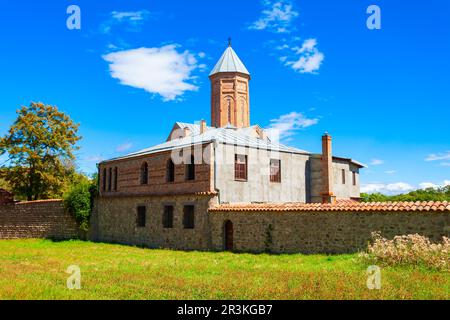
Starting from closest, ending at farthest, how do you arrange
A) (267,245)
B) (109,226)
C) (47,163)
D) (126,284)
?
(126,284), (267,245), (109,226), (47,163)

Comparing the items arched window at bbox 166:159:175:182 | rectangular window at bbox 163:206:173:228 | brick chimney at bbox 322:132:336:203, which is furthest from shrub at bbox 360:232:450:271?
arched window at bbox 166:159:175:182

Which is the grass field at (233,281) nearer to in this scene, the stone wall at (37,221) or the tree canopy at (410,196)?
the stone wall at (37,221)

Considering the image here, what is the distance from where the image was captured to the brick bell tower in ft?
123

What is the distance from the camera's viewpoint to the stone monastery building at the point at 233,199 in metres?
16.5

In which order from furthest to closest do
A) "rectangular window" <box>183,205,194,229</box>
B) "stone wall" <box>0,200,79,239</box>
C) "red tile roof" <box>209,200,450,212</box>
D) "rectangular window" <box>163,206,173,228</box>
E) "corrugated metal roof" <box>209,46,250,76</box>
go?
1. "corrugated metal roof" <box>209,46,250,76</box>
2. "stone wall" <box>0,200,79,239</box>
3. "rectangular window" <box>163,206,173,228</box>
4. "rectangular window" <box>183,205,194,229</box>
5. "red tile roof" <box>209,200,450,212</box>

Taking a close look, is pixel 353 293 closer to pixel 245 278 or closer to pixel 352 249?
pixel 245 278

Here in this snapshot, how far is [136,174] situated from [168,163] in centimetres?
326

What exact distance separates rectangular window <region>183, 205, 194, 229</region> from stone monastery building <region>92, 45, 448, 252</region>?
5cm

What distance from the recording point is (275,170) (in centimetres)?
2397

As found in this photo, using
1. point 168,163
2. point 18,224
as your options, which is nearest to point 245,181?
point 168,163

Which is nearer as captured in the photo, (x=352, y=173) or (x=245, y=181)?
(x=245, y=181)

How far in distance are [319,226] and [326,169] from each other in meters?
9.17

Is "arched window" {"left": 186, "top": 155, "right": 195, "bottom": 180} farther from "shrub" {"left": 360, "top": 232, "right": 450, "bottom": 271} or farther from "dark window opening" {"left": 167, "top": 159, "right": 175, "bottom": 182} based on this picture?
"shrub" {"left": 360, "top": 232, "right": 450, "bottom": 271}

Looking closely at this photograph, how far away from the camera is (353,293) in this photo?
8.66 meters
